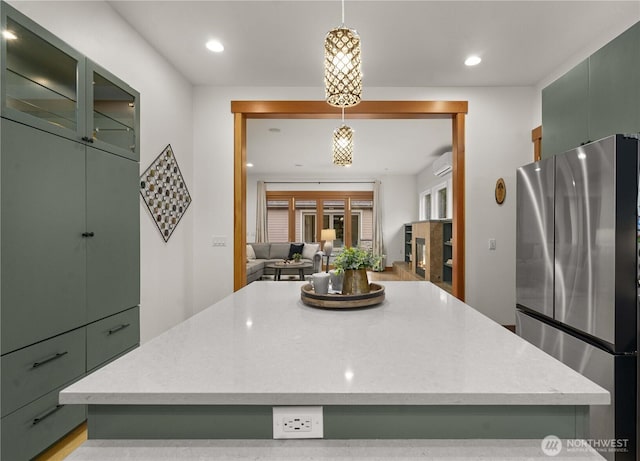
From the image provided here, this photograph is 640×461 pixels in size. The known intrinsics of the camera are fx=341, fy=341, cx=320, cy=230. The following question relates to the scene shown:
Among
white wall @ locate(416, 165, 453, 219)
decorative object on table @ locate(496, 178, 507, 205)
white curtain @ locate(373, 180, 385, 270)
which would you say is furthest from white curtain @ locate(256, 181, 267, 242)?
decorative object on table @ locate(496, 178, 507, 205)

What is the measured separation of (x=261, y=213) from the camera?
31.1 ft

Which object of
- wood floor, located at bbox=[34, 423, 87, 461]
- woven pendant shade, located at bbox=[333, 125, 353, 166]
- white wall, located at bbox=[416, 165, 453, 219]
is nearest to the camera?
wood floor, located at bbox=[34, 423, 87, 461]

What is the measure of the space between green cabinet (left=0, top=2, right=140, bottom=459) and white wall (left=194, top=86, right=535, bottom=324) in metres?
1.39

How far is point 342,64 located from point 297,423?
1.17 meters

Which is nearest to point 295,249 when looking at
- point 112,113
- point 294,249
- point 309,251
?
point 294,249

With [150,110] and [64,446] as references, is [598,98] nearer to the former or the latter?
[150,110]

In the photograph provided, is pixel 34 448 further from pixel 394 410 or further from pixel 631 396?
pixel 631 396

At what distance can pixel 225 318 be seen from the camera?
1.31 m

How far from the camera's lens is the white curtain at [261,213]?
9.41 m

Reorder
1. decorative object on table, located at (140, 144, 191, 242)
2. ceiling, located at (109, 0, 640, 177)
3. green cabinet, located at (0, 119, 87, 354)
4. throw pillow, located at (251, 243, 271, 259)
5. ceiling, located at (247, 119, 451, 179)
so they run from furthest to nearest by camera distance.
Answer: throw pillow, located at (251, 243, 271, 259), ceiling, located at (247, 119, 451, 179), decorative object on table, located at (140, 144, 191, 242), ceiling, located at (109, 0, 640, 177), green cabinet, located at (0, 119, 87, 354)

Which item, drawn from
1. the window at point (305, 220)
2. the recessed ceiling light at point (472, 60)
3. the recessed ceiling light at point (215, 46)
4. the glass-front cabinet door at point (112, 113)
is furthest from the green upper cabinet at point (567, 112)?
the window at point (305, 220)

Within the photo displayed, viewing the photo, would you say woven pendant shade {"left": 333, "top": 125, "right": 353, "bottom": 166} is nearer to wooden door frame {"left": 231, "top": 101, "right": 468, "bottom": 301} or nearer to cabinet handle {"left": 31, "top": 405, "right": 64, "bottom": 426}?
wooden door frame {"left": 231, "top": 101, "right": 468, "bottom": 301}

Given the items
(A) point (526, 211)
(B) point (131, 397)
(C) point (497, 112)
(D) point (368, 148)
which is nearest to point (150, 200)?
(B) point (131, 397)

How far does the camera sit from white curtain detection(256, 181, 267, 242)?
30.9 ft
